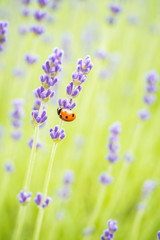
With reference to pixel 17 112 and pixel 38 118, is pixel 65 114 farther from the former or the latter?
pixel 17 112

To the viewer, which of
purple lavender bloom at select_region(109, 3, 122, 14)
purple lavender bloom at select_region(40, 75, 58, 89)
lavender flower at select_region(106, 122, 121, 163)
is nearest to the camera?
purple lavender bloom at select_region(40, 75, 58, 89)

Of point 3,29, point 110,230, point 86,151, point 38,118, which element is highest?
point 86,151

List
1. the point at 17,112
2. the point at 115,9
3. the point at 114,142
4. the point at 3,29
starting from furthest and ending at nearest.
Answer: the point at 115,9 < the point at 17,112 < the point at 114,142 < the point at 3,29

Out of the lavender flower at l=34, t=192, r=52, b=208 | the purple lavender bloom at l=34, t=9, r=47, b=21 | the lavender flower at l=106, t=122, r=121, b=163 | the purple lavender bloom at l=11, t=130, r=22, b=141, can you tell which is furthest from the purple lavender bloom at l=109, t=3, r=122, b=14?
the lavender flower at l=34, t=192, r=52, b=208

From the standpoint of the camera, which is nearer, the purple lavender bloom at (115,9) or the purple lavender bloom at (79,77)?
the purple lavender bloom at (79,77)

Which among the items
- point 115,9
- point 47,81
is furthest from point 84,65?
point 115,9

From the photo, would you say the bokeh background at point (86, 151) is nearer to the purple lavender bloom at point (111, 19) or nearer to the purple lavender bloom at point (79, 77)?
the purple lavender bloom at point (111, 19)

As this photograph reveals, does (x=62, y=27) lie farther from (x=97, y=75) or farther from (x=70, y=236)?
(x=70, y=236)

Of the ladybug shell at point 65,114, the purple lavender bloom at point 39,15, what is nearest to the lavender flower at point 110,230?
the ladybug shell at point 65,114

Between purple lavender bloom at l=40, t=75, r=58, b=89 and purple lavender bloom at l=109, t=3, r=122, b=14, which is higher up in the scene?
purple lavender bloom at l=109, t=3, r=122, b=14

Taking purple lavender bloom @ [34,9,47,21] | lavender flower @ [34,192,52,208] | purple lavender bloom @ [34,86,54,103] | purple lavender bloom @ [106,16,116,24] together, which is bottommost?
lavender flower @ [34,192,52,208]

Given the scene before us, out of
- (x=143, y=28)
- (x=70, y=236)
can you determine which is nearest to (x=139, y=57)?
(x=143, y=28)

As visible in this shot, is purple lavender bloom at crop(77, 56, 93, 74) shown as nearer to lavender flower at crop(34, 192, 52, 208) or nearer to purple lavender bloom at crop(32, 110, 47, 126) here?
purple lavender bloom at crop(32, 110, 47, 126)
